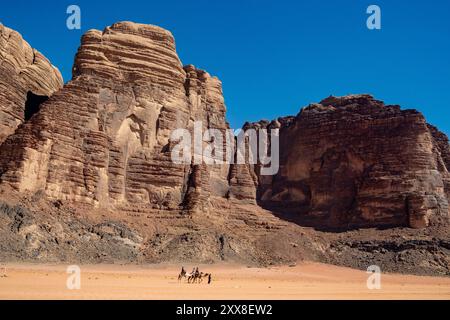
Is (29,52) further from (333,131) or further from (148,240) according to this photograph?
(333,131)

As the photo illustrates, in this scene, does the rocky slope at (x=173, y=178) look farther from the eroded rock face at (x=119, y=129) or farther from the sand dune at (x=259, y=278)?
the sand dune at (x=259, y=278)

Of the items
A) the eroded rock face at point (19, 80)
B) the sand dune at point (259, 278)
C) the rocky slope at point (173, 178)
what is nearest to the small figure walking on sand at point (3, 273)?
the sand dune at point (259, 278)

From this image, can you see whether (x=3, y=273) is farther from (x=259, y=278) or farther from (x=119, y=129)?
(x=119, y=129)

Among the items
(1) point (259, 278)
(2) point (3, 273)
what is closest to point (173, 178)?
(1) point (259, 278)

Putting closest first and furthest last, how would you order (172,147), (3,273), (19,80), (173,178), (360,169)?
1. (3,273)
2. (173,178)
3. (172,147)
4. (19,80)
5. (360,169)

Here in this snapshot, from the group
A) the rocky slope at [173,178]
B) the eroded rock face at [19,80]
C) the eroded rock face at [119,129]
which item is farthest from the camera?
the eroded rock face at [19,80]
